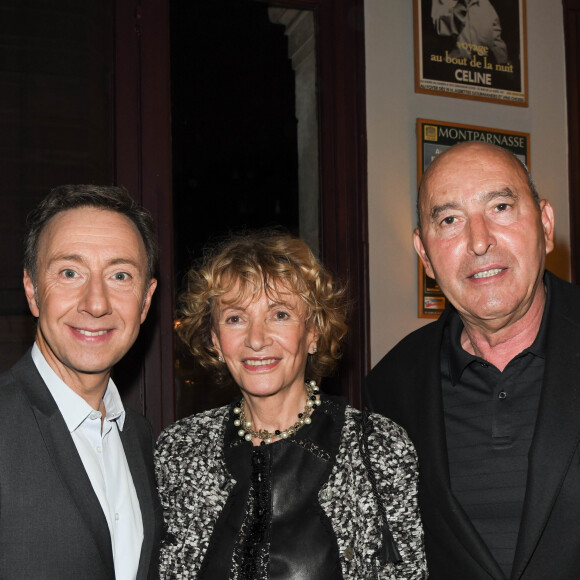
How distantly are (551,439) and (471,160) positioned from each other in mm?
859

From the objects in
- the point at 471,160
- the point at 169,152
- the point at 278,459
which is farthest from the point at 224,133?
the point at 278,459

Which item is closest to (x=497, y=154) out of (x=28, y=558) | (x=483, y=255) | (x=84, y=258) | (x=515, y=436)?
(x=483, y=255)

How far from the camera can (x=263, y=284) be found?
2.39 m

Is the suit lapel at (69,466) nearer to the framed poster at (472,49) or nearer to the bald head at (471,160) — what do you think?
the bald head at (471,160)

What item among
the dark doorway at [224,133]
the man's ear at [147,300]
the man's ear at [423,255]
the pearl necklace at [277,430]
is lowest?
the pearl necklace at [277,430]

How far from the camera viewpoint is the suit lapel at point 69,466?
1923 millimetres

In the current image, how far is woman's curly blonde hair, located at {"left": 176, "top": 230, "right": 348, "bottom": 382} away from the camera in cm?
241

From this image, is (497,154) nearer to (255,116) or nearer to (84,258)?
(84,258)

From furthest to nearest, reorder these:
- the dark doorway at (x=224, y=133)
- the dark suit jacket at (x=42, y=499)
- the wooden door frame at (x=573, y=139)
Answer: the wooden door frame at (x=573, y=139), the dark doorway at (x=224, y=133), the dark suit jacket at (x=42, y=499)

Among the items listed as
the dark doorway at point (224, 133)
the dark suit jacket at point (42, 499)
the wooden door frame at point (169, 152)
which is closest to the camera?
the dark suit jacket at point (42, 499)

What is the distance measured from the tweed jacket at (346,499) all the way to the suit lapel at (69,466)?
0.32m

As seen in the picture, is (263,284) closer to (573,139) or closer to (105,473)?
(105,473)

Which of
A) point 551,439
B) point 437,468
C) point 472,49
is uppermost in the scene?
point 472,49

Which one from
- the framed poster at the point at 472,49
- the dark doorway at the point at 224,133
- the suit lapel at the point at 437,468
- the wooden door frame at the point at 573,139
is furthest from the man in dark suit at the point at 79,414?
the wooden door frame at the point at 573,139
